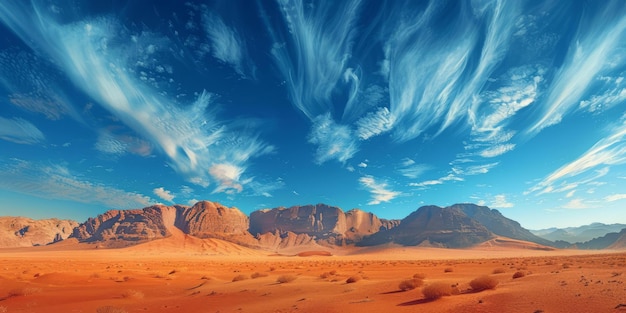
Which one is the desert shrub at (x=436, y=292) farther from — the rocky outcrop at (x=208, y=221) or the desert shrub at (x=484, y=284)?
the rocky outcrop at (x=208, y=221)

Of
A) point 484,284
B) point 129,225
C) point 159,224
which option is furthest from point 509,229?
point 129,225

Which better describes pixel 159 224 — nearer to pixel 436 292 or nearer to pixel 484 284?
pixel 436 292

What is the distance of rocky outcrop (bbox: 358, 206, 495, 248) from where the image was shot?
150 metres

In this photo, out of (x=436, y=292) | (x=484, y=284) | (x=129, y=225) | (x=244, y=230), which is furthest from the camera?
(x=244, y=230)

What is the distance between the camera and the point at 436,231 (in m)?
164

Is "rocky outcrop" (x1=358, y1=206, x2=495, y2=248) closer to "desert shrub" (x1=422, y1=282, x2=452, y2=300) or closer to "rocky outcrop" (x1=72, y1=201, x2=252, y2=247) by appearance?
"rocky outcrop" (x1=72, y1=201, x2=252, y2=247)

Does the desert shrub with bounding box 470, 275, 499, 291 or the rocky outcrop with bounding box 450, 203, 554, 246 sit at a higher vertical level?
the rocky outcrop with bounding box 450, 203, 554, 246

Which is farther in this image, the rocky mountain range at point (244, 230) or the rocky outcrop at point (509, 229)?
the rocky outcrop at point (509, 229)

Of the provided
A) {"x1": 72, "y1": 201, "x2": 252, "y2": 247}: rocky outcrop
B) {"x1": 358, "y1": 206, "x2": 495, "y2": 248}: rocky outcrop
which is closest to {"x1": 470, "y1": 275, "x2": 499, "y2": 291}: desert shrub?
{"x1": 358, "y1": 206, "x2": 495, "y2": 248}: rocky outcrop

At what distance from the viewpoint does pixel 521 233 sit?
175 m

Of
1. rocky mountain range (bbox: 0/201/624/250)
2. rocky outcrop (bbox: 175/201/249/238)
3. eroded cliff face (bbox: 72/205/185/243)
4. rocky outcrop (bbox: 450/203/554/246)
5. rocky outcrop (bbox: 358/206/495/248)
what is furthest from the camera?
rocky outcrop (bbox: 175/201/249/238)

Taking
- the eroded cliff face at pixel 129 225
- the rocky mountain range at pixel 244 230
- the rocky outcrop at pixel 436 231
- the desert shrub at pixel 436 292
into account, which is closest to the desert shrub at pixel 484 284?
the desert shrub at pixel 436 292

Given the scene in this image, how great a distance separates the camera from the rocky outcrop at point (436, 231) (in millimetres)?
150125

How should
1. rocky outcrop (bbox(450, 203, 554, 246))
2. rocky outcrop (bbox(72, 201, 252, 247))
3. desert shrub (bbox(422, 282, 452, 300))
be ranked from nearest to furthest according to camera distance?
desert shrub (bbox(422, 282, 452, 300))
rocky outcrop (bbox(72, 201, 252, 247))
rocky outcrop (bbox(450, 203, 554, 246))
